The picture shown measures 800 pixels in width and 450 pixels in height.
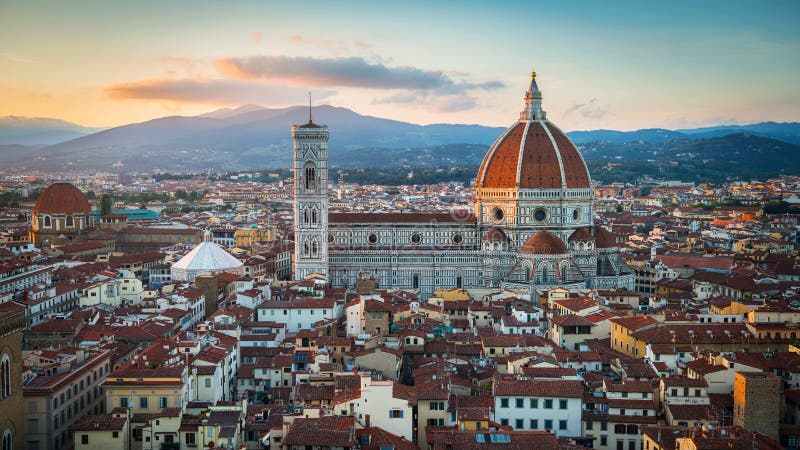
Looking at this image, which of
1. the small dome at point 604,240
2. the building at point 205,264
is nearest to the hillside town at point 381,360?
the building at point 205,264

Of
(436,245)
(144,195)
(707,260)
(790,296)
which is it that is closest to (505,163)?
(436,245)

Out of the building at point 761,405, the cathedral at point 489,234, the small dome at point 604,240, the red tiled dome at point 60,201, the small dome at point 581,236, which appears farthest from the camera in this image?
the red tiled dome at point 60,201

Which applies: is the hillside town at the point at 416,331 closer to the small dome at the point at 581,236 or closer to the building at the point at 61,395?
the building at the point at 61,395

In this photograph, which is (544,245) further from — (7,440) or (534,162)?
(7,440)

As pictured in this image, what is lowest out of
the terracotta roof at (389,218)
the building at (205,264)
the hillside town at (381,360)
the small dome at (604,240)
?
the hillside town at (381,360)

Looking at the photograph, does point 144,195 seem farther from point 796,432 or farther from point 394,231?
point 796,432

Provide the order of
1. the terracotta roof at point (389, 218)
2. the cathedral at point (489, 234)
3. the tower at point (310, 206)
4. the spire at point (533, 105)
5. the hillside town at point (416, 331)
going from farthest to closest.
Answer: the spire at point (533, 105) → the terracotta roof at point (389, 218) → the tower at point (310, 206) → the cathedral at point (489, 234) → the hillside town at point (416, 331)

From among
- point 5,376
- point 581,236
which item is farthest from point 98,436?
point 581,236
